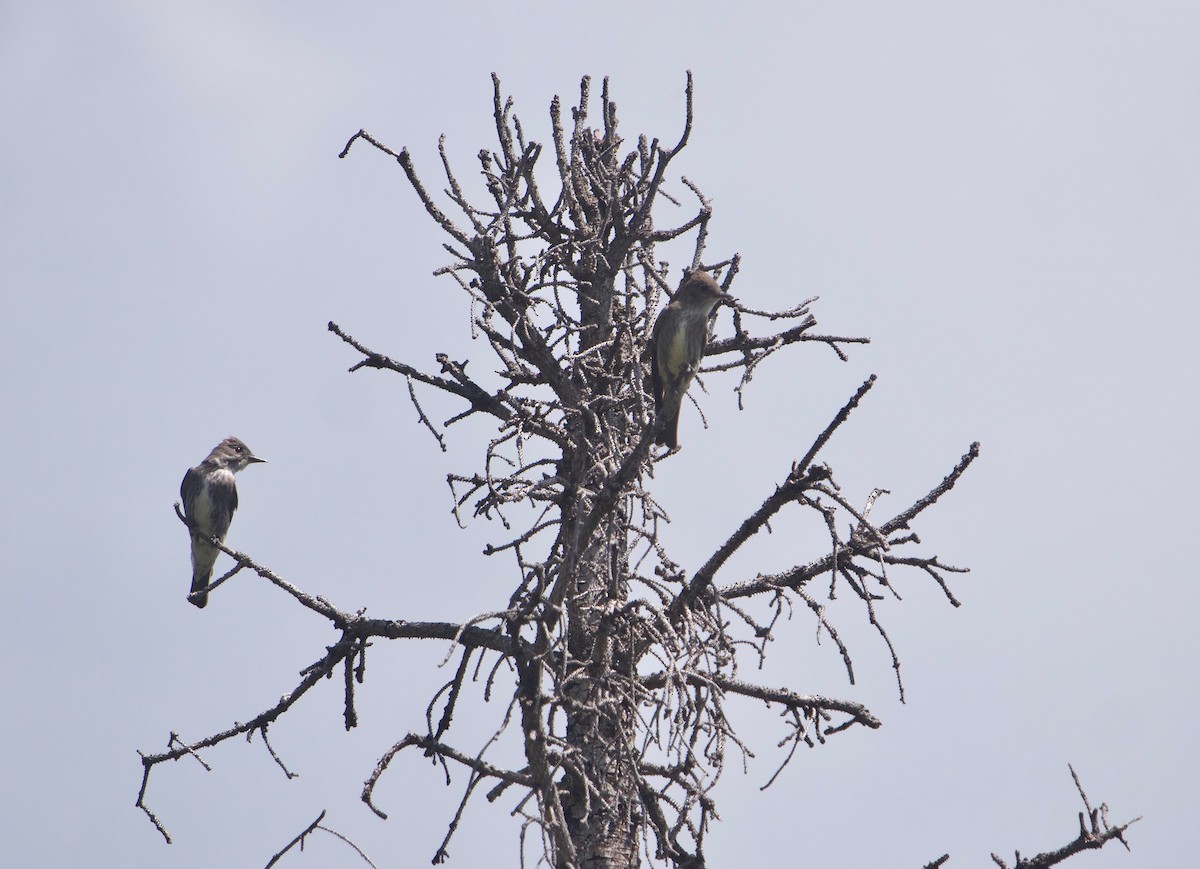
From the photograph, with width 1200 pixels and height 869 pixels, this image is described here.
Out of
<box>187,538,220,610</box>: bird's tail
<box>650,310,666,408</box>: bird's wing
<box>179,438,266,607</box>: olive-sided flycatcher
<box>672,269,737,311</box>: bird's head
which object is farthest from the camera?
<box>187,538,220,610</box>: bird's tail

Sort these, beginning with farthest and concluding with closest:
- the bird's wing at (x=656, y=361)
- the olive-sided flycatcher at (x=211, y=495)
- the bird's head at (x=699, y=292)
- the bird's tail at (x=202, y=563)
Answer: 1. the bird's tail at (x=202, y=563)
2. the olive-sided flycatcher at (x=211, y=495)
3. the bird's wing at (x=656, y=361)
4. the bird's head at (x=699, y=292)

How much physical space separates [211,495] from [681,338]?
603 centimetres

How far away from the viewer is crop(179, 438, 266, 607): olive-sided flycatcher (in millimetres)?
11352

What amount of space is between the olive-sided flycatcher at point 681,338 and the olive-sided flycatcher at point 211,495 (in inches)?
224

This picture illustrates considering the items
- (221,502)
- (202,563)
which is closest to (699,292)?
(221,502)

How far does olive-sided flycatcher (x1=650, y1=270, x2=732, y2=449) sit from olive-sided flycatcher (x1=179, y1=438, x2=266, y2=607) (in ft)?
18.7

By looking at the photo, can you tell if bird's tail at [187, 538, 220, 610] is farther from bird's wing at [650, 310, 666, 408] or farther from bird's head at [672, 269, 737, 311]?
bird's head at [672, 269, 737, 311]

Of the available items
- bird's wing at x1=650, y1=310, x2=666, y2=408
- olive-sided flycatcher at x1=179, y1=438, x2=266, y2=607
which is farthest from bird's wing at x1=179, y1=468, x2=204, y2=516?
bird's wing at x1=650, y1=310, x2=666, y2=408

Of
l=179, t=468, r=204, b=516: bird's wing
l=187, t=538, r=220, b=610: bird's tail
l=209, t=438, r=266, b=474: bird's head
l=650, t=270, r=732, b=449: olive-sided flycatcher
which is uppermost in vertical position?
l=209, t=438, r=266, b=474: bird's head

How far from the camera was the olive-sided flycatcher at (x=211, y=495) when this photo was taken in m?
11.4

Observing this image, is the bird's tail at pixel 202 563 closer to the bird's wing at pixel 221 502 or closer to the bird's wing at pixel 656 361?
the bird's wing at pixel 221 502

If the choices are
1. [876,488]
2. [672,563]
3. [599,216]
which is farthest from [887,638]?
[599,216]

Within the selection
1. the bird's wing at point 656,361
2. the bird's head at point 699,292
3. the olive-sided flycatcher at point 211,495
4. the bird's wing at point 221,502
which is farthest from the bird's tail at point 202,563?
the bird's head at point 699,292

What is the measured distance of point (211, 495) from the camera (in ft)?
37.4
